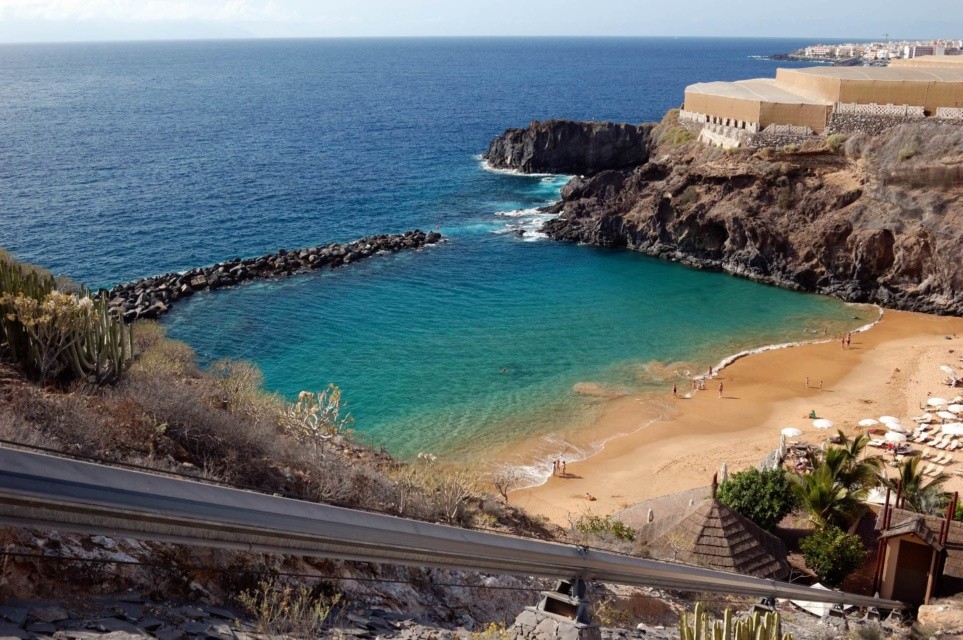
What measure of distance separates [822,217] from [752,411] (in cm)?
1830

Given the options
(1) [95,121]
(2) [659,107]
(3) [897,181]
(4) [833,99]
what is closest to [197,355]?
(3) [897,181]

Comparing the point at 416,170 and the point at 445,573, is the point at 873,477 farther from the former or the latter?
the point at 416,170

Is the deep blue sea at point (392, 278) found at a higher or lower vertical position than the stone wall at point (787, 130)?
lower

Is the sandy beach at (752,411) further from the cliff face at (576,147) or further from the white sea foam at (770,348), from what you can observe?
the cliff face at (576,147)

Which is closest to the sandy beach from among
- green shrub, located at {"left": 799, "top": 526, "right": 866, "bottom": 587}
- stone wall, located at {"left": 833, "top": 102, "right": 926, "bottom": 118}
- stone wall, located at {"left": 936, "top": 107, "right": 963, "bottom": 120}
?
green shrub, located at {"left": 799, "top": 526, "right": 866, "bottom": 587}

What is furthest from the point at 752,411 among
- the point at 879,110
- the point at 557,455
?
the point at 879,110

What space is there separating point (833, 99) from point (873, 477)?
1502 inches

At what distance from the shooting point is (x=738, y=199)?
1768 inches

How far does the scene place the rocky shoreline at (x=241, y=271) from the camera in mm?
37406

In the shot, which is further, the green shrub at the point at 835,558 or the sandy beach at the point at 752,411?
the sandy beach at the point at 752,411

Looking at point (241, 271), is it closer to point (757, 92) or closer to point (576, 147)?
point (576, 147)

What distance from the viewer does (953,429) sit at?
26.0 meters

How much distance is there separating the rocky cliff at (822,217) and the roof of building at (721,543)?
28.0 meters

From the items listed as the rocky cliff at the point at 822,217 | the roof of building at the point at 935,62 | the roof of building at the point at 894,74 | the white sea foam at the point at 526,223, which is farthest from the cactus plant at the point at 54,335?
the roof of building at the point at 935,62
